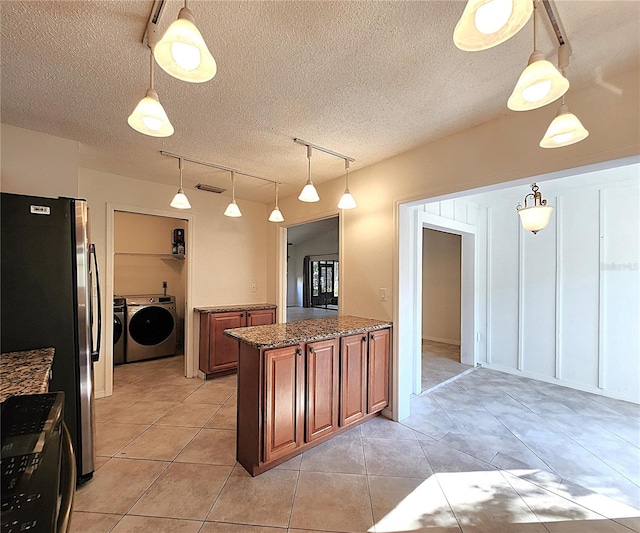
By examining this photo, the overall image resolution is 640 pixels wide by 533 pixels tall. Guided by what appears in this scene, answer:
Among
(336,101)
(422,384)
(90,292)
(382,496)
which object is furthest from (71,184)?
(422,384)

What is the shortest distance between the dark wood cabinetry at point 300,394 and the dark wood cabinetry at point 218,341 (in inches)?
69.3

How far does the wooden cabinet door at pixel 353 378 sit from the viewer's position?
2467mm

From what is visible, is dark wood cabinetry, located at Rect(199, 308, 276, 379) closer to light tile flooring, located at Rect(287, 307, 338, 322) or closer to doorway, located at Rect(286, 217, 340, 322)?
light tile flooring, located at Rect(287, 307, 338, 322)

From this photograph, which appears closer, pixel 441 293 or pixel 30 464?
pixel 30 464

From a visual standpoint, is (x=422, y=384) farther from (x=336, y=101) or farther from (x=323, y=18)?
(x=323, y=18)

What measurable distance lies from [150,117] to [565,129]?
1869 mm

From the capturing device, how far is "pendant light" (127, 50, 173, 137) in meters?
1.27

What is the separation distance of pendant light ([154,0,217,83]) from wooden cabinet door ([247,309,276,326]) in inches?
130

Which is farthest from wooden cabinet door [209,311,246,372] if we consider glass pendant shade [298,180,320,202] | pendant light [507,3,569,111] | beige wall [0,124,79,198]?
pendant light [507,3,569,111]

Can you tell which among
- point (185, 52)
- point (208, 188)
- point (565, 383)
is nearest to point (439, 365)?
point (565, 383)

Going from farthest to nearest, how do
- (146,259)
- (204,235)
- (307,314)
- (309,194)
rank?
1. (307,314)
2. (146,259)
3. (204,235)
4. (309,194)

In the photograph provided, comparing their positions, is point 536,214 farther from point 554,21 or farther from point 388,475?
point 388,475

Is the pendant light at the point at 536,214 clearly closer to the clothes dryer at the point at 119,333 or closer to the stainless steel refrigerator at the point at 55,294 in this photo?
the stainless steel refrigerator at the point at 55,294

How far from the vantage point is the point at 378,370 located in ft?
9.02
